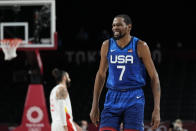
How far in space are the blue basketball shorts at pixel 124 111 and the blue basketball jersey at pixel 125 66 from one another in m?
0.09

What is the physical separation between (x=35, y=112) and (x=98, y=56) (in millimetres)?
6853

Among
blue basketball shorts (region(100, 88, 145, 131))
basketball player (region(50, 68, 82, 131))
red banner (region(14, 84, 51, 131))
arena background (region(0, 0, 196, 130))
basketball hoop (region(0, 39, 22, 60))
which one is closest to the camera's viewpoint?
blue basketball shorts (region(100, 88, 145, 131))

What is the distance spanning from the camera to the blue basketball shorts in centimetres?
466

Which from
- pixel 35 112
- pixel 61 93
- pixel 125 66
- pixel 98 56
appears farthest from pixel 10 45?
pixel 125 66

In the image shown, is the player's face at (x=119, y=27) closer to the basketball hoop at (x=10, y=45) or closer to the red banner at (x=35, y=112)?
the basketball hoop at (x=10, y=45)

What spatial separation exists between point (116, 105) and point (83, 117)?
41.2 feet

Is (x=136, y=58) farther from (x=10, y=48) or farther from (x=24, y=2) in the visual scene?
(x=24, y=2)

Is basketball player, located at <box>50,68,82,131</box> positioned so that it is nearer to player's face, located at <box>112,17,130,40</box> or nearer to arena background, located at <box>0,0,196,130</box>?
player's face, located at <box>112,17,130,40</box>

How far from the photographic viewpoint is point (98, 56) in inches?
770

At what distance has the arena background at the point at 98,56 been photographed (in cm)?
1773

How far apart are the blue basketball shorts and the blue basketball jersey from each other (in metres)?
0.09

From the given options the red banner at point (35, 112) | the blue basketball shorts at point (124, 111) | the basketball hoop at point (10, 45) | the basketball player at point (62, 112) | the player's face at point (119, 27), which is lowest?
the red banner at point (35, 112)

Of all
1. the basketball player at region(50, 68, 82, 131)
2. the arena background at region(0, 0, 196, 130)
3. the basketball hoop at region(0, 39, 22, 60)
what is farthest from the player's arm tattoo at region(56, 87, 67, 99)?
Answer: the arena background at region(0, 0, 196, 130)

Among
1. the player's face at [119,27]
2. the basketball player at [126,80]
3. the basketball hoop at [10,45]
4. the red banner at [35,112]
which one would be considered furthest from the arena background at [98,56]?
the player's face at [119,27]
